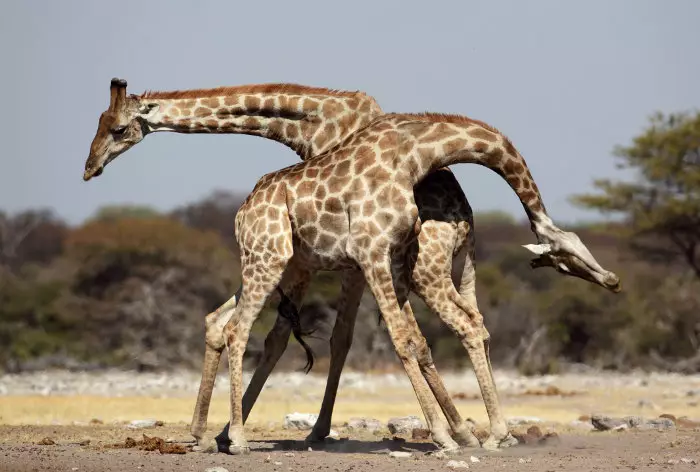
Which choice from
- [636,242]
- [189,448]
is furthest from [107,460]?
[636,242]

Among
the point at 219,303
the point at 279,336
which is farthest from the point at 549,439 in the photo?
the point at 219,303

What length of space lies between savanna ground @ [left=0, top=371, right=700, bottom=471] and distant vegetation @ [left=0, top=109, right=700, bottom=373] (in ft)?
6.12

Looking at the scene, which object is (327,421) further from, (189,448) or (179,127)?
(179,127)

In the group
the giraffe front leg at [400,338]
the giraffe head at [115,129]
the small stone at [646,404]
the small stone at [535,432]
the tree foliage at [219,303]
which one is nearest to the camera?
the giraffe front leg at [400,338]

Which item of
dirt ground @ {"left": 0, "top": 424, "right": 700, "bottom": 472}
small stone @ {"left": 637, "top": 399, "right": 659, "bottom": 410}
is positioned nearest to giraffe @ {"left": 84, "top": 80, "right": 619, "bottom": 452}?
dirt ground @ {"left": 0, "top": 424, "right": 700, "bottom": 472}

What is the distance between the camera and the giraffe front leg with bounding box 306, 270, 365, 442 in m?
11.9

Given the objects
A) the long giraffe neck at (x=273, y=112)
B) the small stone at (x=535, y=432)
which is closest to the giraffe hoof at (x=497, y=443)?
the small stone at (x=535, y=432)

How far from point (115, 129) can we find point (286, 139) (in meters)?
1.67

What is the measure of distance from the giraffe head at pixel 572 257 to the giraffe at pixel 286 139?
0.74 metres

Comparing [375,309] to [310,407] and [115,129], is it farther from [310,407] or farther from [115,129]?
[115,129]

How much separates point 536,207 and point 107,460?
4.42m

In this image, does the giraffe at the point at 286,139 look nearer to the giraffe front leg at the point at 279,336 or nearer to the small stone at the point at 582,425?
the giraffe front leg at the point at 279,336

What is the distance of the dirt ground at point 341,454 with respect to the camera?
32.7ft

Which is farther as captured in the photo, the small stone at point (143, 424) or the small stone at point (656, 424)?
the small stone at point (143, 424)
